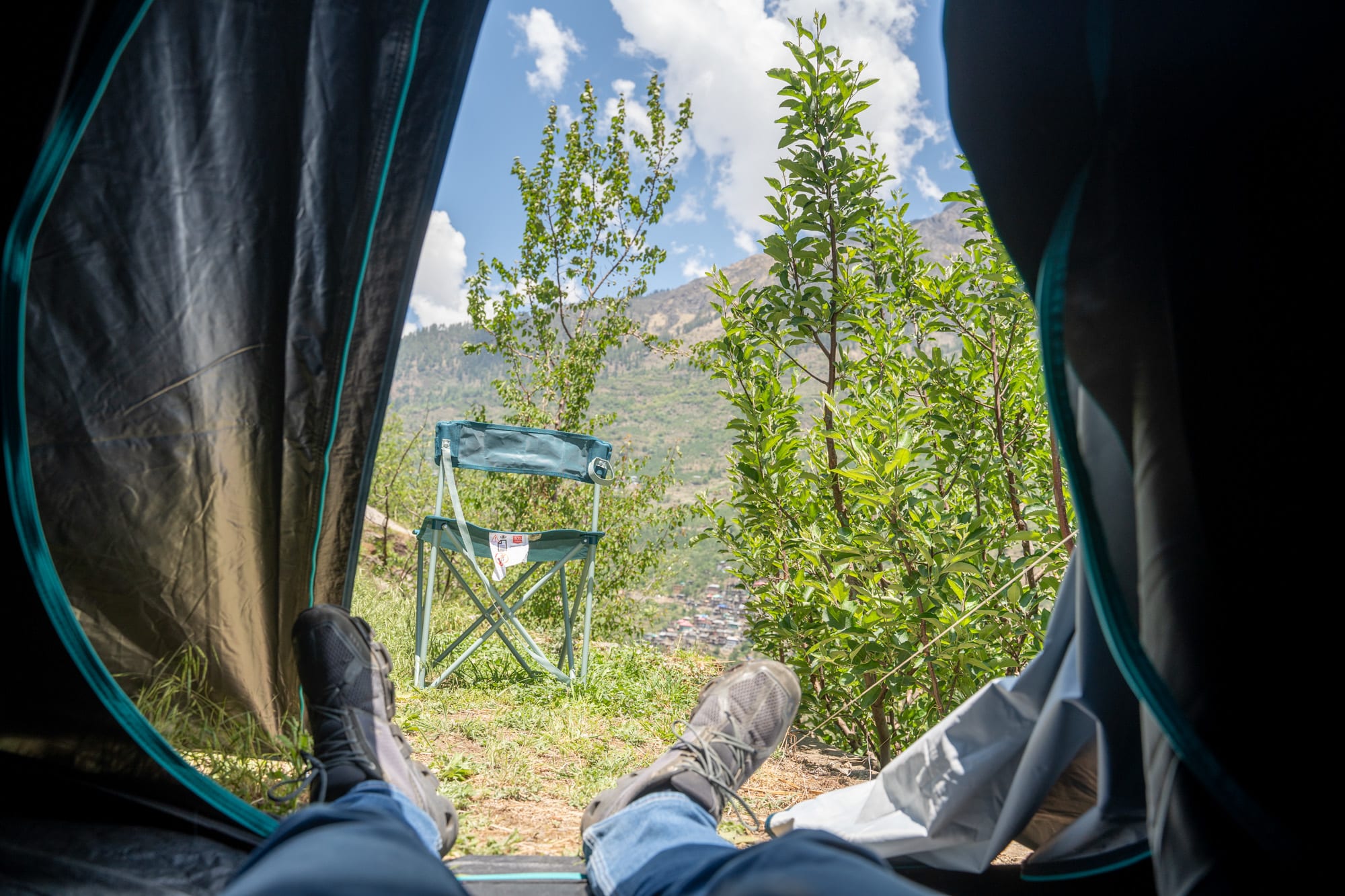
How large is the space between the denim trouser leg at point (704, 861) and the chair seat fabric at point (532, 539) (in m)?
1.81

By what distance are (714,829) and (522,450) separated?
2.24 m

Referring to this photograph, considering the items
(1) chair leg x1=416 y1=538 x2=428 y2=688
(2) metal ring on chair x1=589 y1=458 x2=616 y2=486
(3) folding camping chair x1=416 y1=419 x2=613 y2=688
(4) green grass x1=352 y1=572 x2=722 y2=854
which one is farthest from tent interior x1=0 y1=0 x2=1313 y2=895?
(2) metal ring on chair x1=589 y1=458 x2=616 y2=486

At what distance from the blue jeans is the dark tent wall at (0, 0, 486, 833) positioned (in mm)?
378

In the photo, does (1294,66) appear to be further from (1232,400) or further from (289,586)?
(289,586)

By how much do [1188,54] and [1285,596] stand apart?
0.49 m

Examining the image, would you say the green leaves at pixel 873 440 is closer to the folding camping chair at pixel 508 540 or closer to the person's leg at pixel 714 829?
the person's leg at pixel 714 829

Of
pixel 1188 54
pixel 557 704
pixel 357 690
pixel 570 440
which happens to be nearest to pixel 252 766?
pixel 357 690

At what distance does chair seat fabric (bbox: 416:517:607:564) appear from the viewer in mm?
2793

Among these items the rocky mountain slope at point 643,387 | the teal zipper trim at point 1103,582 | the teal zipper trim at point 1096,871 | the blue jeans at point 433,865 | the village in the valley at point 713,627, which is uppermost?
the rocky mountain slope at point 643,387

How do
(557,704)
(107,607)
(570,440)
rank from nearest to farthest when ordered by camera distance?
(107,607) → (557,704) → (570,440)

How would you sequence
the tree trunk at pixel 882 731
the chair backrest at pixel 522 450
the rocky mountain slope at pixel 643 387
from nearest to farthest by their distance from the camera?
1. the tree trunk at pixel 882 731
2. the chair backrest at pixel 522 450
3. the rocky mountain slope at pixel 643 387

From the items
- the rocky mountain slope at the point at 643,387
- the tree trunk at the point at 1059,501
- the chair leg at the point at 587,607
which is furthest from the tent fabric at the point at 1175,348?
the rocky mountain slope at the point at 643,387

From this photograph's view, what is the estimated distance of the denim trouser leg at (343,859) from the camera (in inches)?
21.9

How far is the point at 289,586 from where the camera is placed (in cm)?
126
